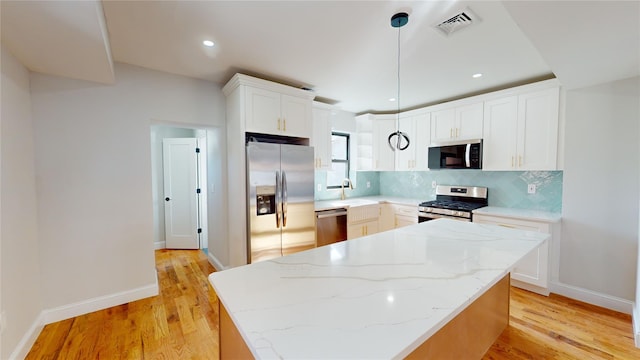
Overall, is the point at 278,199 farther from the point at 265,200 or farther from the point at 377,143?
the point at 377,143

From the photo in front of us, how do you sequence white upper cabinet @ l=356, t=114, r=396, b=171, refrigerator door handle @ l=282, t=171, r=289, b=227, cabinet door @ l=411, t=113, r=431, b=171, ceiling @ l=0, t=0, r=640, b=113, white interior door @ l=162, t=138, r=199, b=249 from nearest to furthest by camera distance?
ceiling @ l=0, t=0, r=640, b=113, refrigerator door handle @ l=282, t=171, r=289, b=227, cabinet door @ l=411, t=113, r=431, b=171, white interior door @ l=162, t=138, r=199, b=249, white upper cabinet @ l=356, t=114, r=396, b=171

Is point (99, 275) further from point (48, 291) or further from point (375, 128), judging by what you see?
point (375, 128)

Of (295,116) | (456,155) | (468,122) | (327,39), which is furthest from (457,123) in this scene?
(327,39)

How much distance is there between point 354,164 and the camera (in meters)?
4.62

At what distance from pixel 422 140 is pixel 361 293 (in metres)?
3.54

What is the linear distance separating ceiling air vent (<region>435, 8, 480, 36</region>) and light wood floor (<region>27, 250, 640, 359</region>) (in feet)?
8.20

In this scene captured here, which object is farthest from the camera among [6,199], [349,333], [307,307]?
[6,199]

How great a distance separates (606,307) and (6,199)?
17.3 feet

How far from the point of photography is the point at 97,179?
8.29 feet

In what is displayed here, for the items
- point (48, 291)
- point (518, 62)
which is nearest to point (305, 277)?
point (48, 291)

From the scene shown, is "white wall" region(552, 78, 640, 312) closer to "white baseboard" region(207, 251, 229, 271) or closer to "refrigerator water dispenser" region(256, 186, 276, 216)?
"refrigerator water dispenser" region(256, 186, 276, 216)

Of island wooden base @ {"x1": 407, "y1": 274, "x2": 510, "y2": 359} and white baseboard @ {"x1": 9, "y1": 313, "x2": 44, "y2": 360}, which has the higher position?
island wooden base @ {"x1": 407, "y1": 274, "x2": 510, "y2": 359}

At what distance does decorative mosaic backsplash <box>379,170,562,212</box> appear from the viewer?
10.3ft

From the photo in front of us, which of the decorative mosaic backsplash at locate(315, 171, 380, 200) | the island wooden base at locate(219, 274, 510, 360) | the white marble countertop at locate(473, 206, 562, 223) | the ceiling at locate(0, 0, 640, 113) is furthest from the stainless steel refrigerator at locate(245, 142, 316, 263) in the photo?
the white marble countertop at locate(473, 206, 562, 223)
